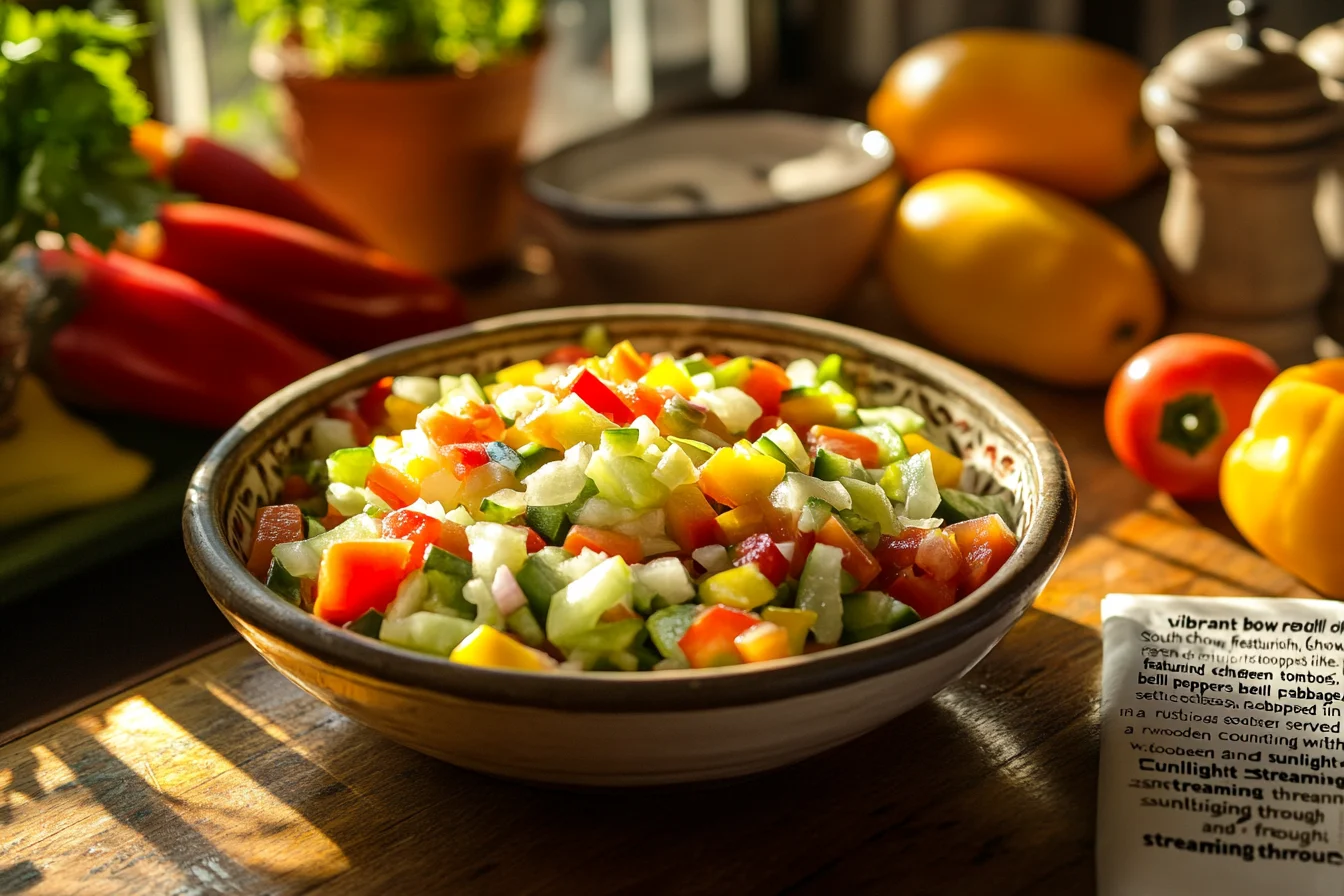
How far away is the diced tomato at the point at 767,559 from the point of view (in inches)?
40.9

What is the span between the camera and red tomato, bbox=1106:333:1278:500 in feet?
4.94

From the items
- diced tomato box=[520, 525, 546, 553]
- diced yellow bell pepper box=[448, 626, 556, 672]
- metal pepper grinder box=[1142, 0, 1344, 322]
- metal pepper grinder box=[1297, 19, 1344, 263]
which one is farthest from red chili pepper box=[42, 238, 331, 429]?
metal pepper grinder box=[1297, 19, 1344, 263]

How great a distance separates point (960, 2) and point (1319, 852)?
186 cm

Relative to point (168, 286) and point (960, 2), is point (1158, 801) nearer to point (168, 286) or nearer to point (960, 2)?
point (168, 286)

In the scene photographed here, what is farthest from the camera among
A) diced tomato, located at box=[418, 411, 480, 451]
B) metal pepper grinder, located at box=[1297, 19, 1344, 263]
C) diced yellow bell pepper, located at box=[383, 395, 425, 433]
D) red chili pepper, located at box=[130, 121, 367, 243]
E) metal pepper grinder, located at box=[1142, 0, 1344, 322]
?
red chili pepper, located at box=[130, 121, 367, 243]

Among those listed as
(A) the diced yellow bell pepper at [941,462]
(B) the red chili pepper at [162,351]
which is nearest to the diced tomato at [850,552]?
(A) the diced yellow bell pepper at [941,462]

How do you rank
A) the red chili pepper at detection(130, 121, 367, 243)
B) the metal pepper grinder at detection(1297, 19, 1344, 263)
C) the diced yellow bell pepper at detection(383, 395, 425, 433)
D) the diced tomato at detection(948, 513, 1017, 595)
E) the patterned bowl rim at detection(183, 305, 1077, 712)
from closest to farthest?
1. the patterned bowl rim at detection(183, 305, 1077, 712)
2. the diced tomato at detection(948, 513, 1017, 595)
3. the diced yellow bell pepper at detection(383, 395, 425, 433)
4. the metal pepper grinder at detection(1297, 19, 1344, 263)
5. the red chili pepper at detection(130, 121, 367, 243)

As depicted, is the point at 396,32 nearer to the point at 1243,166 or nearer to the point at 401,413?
the point at 401,413

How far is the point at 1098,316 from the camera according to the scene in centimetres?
171

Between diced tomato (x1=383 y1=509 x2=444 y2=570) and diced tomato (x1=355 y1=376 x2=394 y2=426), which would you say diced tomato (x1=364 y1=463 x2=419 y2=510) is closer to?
diced tomato (x1=383 y1=509 x2=444 y2=570)

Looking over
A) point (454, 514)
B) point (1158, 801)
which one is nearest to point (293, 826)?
point (454, 514)

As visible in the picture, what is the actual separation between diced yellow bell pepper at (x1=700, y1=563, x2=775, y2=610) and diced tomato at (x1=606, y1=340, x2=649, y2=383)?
1.02 feet

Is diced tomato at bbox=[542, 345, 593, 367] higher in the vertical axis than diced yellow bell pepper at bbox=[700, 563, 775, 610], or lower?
higher

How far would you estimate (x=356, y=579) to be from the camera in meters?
1.03
